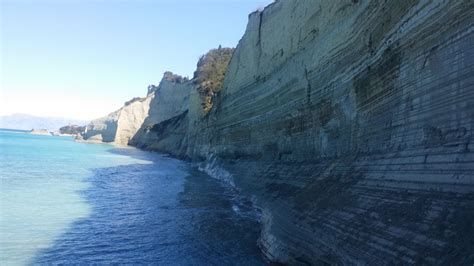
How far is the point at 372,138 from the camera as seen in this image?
12938mm

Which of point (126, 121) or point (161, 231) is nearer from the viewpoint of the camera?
point (161, 231)

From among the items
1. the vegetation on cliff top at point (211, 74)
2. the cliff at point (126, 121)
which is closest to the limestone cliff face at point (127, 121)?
the cliff at point (126, 121)

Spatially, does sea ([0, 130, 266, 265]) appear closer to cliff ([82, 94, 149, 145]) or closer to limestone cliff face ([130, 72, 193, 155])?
limestone cliff face ([130, 72, 193, 155])

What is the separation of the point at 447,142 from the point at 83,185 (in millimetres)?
26116

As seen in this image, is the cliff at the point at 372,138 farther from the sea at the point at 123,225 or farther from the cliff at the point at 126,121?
the cliff at the point at 126,121

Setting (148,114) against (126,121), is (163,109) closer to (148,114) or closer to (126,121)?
(148,114)

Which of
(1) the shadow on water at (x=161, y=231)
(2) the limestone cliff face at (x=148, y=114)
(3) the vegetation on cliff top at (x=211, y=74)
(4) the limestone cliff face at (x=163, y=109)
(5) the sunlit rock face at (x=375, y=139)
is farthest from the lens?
(2) the limestone cliff face at (x=148, y=114)

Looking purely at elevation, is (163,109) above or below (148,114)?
above

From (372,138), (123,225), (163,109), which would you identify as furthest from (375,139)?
(163,109)

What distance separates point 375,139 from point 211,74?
1886 inches

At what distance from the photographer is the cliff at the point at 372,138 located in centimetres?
841

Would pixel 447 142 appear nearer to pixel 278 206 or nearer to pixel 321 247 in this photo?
pixel 321 247

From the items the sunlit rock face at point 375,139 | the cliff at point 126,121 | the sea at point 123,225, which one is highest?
the cliff at point 126,121

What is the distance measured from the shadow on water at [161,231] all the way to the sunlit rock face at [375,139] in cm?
Answer: 133
